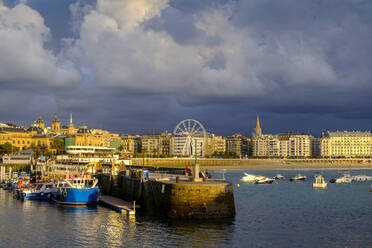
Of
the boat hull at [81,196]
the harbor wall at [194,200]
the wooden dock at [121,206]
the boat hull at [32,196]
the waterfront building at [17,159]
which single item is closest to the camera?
the harbor wall at [194,200]

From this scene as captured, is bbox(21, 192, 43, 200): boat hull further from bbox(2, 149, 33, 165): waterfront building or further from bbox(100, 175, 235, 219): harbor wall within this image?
bbox(2, 149, 33, 165): waterfront building

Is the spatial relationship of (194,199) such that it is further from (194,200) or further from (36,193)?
(36,193)

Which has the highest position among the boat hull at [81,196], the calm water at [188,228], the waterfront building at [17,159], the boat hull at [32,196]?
the waterfront building at [17,159]

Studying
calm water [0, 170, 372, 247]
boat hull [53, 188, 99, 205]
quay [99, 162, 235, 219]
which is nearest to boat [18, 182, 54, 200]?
calm water [0, 170, 372, 247]

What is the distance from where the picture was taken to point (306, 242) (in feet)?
120

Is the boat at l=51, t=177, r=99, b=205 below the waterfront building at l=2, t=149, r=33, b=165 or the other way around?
below

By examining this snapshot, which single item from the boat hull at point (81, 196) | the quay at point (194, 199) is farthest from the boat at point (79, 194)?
the quay at point (194, 199)

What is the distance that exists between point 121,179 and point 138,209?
14.8 m

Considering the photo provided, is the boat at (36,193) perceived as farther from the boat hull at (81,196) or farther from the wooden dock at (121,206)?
the wooden dock at (121,206)

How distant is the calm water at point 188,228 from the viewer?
36.1m

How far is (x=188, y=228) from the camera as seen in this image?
39.6 meters

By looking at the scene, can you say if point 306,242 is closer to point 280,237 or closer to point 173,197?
point 280,237

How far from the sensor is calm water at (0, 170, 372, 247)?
118ft

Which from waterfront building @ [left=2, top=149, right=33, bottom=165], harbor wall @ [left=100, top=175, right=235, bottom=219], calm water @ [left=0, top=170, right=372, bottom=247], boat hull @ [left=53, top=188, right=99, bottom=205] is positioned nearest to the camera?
calm water @ [left=0, top=170, right=372, bottom=247]
